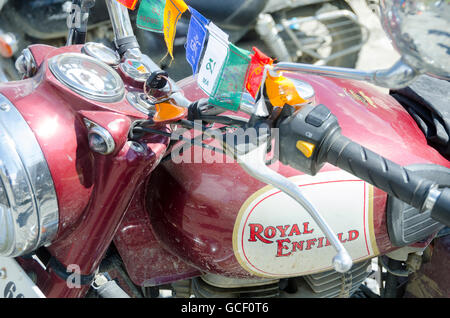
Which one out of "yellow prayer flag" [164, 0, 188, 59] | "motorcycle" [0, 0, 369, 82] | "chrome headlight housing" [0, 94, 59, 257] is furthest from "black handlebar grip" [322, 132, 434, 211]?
"motorcycle" [0, 0, 369, 82]

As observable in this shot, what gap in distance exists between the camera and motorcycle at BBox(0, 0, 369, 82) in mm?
3080

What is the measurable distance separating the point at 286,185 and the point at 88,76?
459mm

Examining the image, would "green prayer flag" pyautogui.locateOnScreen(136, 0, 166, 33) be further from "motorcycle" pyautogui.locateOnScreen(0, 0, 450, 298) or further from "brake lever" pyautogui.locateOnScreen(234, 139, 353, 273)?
"brake lever" pyautogui.locateOnScreen(234, 139, 353, 273)

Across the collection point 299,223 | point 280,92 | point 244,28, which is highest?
point 280,92

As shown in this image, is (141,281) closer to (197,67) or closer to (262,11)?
(197,67)

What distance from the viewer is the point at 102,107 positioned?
1040mm

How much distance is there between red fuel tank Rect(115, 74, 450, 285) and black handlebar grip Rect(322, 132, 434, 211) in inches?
11.6

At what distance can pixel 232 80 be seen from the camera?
91cm

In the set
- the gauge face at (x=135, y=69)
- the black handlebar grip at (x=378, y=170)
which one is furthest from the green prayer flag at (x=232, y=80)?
the gauge face at (x=135, y=69)

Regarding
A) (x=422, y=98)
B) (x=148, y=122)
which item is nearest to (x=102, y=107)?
(x=148, y=122)

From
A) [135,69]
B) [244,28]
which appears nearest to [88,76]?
[135,69]

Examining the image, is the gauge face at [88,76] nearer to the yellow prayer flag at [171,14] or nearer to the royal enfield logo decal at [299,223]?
the yellow prayer flag at [171,14]

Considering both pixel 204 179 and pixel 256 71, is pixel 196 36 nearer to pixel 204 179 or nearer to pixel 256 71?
pixel 256 71
